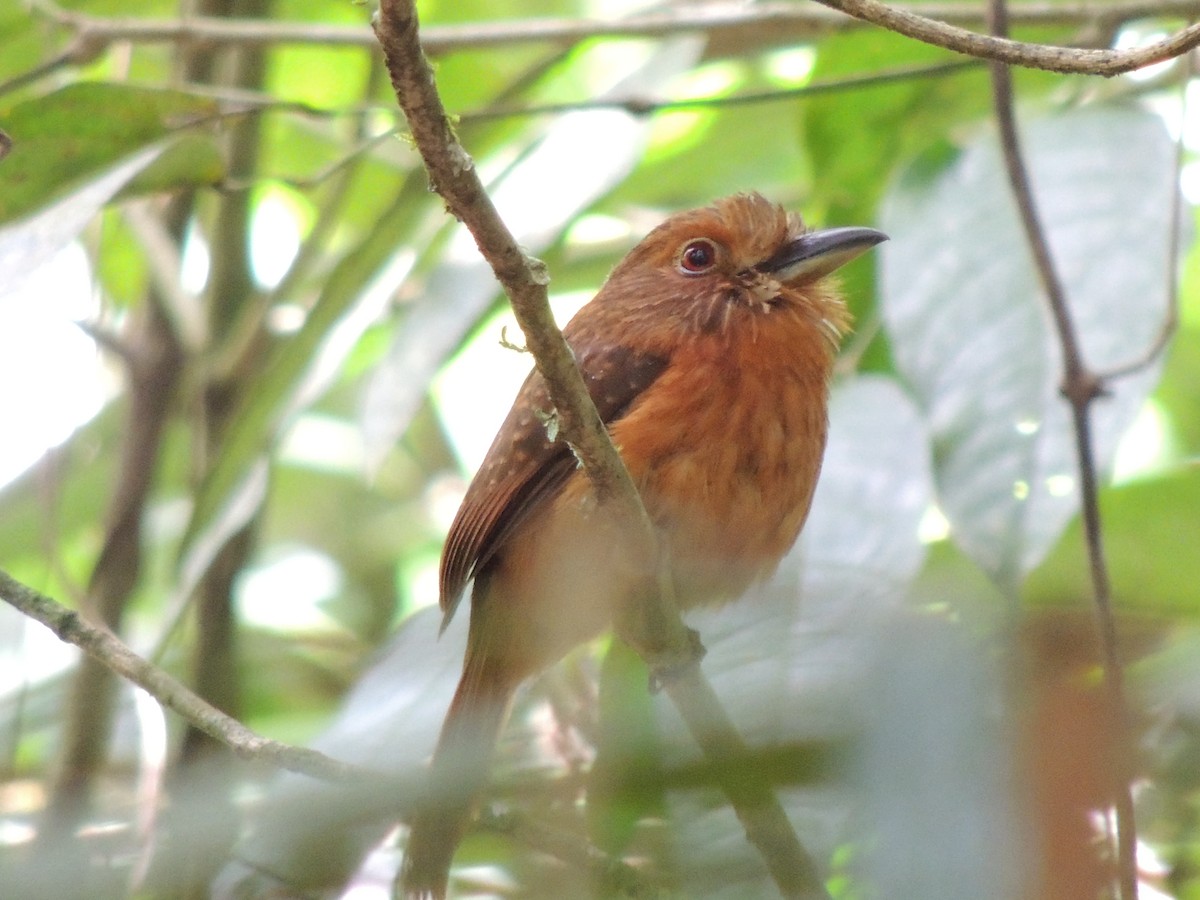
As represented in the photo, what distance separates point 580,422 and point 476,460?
8.62 feet

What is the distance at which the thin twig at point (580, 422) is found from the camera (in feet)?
3.14

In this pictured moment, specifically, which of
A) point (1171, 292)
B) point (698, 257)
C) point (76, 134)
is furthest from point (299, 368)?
point (1171, 292)

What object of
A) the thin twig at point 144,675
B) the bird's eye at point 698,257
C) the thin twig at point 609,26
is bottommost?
the thin twig at point 144,675

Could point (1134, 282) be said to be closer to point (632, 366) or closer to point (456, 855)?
point (632, 366)

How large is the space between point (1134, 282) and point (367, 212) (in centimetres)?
235

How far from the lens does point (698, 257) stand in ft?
9.78

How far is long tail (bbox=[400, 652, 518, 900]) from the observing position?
897mm

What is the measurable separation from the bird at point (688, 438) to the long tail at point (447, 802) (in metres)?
0.27

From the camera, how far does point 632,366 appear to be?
270 centimetres

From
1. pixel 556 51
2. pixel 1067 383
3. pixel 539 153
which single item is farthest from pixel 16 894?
pixel 556 51

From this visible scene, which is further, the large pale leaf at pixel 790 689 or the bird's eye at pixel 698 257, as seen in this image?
the bird's eye at pixel 698 257

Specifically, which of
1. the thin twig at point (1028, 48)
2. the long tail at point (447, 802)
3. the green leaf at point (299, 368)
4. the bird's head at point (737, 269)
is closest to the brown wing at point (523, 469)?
the bird's head at point (737, 269)

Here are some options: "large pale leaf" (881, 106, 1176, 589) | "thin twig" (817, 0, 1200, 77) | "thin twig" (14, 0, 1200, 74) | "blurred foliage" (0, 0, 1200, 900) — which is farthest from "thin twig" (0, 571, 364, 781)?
"thin twig" (14, 0, 1200, 74)

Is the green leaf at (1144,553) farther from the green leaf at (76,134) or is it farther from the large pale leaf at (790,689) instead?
the green leaf at (76,134)
